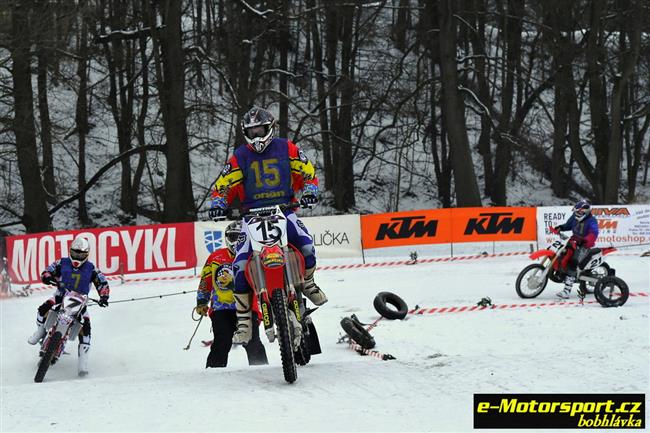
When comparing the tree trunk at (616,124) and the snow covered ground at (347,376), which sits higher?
the tree trunk at (616,124)

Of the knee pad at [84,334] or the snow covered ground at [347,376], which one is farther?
the knee pad at [84,334]

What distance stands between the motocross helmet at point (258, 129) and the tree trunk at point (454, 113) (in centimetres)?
2005

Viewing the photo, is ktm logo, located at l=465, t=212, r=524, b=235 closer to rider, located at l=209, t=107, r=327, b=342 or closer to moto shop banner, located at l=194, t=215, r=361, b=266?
moto shop banner, located at l=194, t=215, r=361, b=266


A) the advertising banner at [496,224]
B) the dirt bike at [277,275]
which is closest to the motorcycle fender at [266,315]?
the dirt bike at [277,275]

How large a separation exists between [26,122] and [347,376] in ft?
65.1

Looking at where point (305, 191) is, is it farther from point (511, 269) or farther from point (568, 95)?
point (568, 95)

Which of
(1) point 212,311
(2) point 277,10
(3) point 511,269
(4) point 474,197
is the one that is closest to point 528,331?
(1) point 212,311

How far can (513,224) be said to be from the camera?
2255 centimetres

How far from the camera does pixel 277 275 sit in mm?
7414

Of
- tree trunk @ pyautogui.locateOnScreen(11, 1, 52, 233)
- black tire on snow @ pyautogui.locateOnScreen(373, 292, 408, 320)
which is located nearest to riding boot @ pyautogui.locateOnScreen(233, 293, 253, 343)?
black tire on snow @ pyautogui.locateOnScreen(373, 292, 408, 320)

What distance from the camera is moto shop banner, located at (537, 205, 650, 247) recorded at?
2242cm

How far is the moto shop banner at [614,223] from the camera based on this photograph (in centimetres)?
2242

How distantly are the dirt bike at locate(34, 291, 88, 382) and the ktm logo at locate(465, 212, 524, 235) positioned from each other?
12856 mm

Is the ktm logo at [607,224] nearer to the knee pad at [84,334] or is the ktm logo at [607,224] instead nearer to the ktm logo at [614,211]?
the ktm logo at [614,211]
